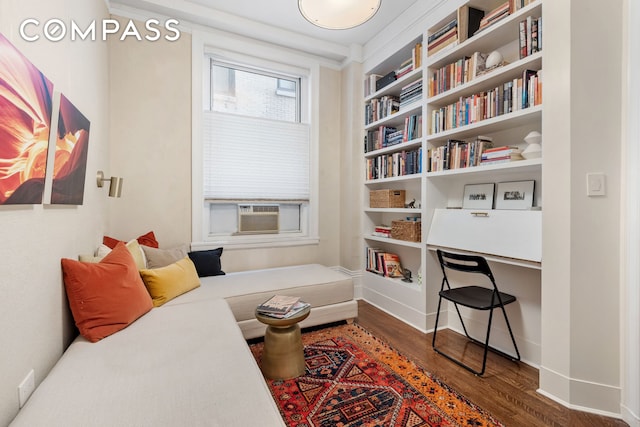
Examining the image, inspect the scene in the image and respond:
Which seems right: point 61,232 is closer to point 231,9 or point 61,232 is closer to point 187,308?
point 187,308

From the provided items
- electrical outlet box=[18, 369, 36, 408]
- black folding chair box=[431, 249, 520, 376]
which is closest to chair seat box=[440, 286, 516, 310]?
black folding chair box=[431, 249, 520, 376]

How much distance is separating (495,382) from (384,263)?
1.54m

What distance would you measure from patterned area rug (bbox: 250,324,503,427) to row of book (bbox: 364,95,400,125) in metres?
2.40

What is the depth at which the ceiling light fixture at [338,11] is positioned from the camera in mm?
1700

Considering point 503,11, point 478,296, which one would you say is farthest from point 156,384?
point 503,11

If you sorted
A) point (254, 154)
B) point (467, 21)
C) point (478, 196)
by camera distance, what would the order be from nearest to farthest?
point (467, 21) < point (478, 196) < point (254, 154)

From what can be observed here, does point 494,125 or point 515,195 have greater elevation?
point 494,125

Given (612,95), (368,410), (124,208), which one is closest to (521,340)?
(368,410)

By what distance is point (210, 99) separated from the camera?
325 cm

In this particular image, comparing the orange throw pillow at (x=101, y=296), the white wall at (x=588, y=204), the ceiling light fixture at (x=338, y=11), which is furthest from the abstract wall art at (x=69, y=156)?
the white wall at (x=588, y=204)

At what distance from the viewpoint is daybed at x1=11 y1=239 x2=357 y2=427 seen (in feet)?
3.18

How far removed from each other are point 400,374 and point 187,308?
147cm

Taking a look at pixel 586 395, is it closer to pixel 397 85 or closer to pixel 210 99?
pixel 397 85

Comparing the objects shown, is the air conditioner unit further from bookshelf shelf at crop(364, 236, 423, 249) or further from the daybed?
the daybed
